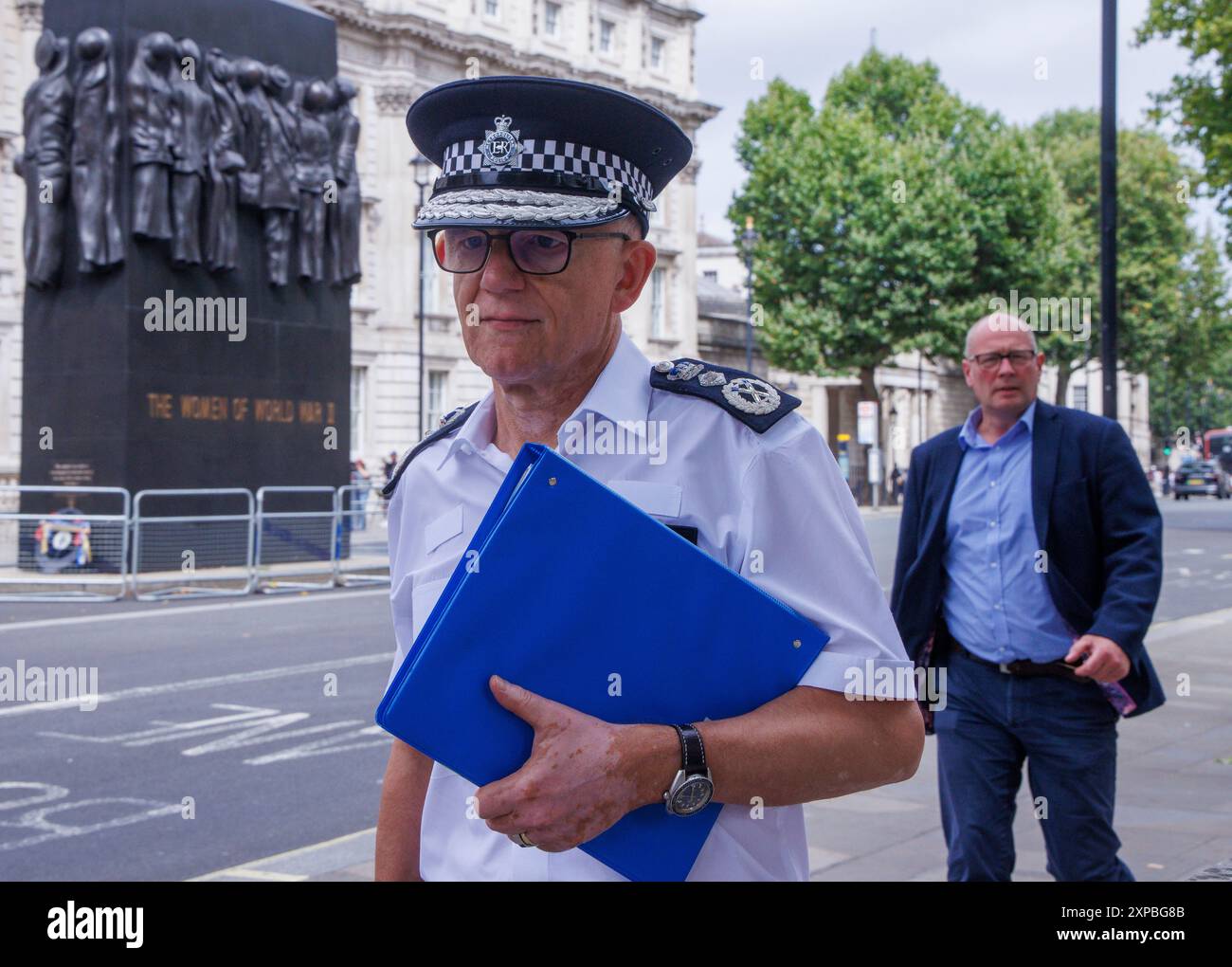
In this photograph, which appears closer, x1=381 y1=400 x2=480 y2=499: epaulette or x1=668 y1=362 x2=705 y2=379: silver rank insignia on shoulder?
x1=668 y1=362 x2=705 y2=379: silver rank insignia on shoulder

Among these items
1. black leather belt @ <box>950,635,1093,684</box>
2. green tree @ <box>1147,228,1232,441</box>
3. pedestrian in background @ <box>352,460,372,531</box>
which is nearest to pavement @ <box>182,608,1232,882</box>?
black leather belt @ <box>950,635,1093,684</box>

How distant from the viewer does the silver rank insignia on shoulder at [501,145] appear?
206 cm

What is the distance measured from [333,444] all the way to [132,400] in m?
4.04

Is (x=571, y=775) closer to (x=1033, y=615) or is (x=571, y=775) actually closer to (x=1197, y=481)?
(x=1033, y=615)

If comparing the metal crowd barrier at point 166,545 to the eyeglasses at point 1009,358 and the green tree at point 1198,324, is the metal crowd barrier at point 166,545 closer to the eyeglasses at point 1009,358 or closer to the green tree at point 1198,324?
the eyeglasses at point 1009,358

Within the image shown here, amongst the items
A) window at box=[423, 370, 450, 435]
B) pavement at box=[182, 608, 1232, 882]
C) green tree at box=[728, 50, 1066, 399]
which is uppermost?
green tree at box=[728, 50, 1066, 399]

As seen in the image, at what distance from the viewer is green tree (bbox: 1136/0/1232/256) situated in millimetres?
28359

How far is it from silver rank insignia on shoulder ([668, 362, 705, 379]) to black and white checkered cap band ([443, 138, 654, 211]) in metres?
0.24

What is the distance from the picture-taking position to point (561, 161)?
2062mm

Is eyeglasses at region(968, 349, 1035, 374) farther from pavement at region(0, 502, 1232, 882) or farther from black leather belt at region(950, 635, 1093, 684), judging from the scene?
pavement at region(0, 502, 1232, 882)

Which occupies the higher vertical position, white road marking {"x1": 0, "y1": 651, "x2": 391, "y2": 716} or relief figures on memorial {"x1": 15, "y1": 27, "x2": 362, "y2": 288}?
relief figures on memorial {"x1": 15, "y1": 27, "x2": 362, "y2": 288}

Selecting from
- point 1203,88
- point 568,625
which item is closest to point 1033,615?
point 568,625

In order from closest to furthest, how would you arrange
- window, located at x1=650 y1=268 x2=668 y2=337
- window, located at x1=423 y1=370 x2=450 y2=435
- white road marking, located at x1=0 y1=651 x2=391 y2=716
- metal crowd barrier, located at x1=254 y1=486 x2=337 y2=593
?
white road marking, located at x1=0 y1=651 x2=391 y2=716
metal crowd barrier, located at x1=254 y1=486 x2=337 y2=593
window, located at x1=423 y1=370 x2=450 y2=435
window, located at x1=650 y1=268 x2=668 y2=337

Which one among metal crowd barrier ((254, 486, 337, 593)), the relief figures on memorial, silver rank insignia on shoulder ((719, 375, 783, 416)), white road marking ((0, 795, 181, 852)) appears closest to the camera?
silver rank insignia on shoulder ((719, 375, 783, 416))
